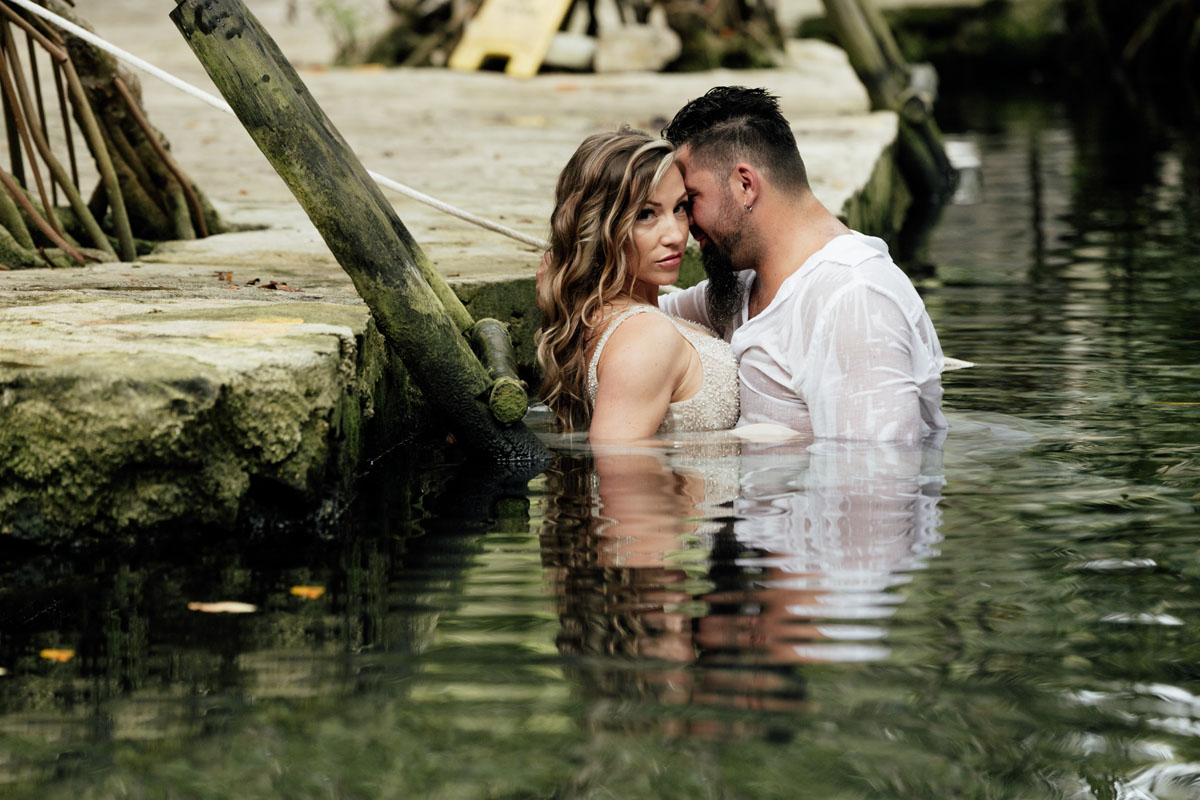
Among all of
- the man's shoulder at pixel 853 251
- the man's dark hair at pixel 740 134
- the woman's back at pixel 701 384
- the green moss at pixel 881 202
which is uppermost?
the man's dark hair at pixel 740 134

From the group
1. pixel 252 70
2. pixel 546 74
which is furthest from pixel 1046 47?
pixel 252 70

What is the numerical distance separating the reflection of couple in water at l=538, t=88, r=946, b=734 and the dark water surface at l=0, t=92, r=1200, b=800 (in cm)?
2

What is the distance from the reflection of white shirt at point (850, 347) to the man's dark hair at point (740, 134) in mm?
287

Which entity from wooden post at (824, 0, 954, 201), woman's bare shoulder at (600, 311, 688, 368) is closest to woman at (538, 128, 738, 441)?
woman's bare shoulder at (600, 311, 688, 368)

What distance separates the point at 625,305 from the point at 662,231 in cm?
24

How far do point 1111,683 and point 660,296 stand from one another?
2672mm

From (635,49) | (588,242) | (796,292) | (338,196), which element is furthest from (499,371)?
(635,49)

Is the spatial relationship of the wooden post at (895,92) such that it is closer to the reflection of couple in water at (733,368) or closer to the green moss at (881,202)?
the green moss at (881,202)

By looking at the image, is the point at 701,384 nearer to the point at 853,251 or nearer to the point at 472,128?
the point at 853,251

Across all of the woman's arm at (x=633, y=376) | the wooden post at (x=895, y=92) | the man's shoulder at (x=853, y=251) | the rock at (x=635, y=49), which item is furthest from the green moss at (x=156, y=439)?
the rock at (x=635, y=49)

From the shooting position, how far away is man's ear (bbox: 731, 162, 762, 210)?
13.5 ft

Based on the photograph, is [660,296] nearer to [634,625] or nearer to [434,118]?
[634,625]

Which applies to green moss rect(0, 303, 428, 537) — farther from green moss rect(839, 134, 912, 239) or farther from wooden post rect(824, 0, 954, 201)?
wooden post rect(824, 0, 954, 201)

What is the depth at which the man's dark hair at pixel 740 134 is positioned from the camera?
13.5ft
